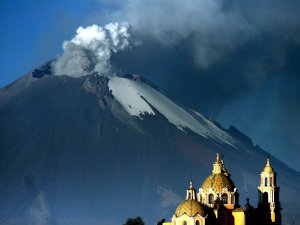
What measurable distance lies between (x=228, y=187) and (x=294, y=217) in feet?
256

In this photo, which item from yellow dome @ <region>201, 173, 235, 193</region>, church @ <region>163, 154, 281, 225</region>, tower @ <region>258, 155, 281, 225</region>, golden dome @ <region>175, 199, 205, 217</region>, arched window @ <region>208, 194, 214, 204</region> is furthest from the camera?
tower @ <region>258, 155, 281, 225</region>

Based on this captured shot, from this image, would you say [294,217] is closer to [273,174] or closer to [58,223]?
[58,223]

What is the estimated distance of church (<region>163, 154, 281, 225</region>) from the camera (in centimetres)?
8712

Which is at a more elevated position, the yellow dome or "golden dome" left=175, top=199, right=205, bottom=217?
the yellow dome

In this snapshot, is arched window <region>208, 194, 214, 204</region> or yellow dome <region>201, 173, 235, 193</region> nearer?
arched window <region>208, 194, 214, 204</region>

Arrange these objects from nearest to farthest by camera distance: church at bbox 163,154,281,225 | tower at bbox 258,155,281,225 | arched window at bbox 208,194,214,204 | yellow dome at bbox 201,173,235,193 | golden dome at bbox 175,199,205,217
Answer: golden dome at bbox 175,199,205,217, church at bbox 163,154,281,225, arched window at bbox 208,194,214,204, yellow dome at bbox 201,173,235,193, tower at bbox 258,155,281,225

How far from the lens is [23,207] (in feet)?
621

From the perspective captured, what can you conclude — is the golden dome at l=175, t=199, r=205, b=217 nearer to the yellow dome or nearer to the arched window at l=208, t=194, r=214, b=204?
the arched window at l=208, t=194, r=214, b=204

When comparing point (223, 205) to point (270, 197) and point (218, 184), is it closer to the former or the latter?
point (218, 184)

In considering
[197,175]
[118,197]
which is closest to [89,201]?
[118,197]

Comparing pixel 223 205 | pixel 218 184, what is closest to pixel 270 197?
Answer: pixel 218 184

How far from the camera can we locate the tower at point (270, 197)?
9606cm

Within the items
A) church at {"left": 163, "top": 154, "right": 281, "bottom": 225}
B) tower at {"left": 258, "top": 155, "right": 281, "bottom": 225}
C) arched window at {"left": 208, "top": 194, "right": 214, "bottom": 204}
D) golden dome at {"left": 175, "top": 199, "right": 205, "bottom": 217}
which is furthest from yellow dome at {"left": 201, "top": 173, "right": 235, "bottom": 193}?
tower at {"left": 258, "top": 155, "right": 281, "bottom": 225}

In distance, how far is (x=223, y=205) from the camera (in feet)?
299
